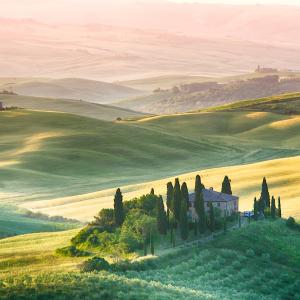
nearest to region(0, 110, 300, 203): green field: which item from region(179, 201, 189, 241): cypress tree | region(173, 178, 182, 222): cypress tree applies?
region(173, 178, 182, 222): cypress tree

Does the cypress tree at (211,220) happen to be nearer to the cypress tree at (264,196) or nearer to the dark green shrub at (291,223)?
the dark green shrub at (291,223)

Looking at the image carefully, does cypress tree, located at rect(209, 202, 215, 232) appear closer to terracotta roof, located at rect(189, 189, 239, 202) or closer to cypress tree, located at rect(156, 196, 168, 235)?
cypress tree, located at rect(156, 196, 168, 235)

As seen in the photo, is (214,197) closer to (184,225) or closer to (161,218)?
(184,225)

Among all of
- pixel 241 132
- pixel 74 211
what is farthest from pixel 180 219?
pixel 241 132

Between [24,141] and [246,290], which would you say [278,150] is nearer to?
[24,141]

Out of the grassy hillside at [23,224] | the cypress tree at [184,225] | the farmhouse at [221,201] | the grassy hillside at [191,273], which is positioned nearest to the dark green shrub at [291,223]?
the grassy hillside at [191,273]

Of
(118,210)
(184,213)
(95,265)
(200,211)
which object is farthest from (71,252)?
(200,211)

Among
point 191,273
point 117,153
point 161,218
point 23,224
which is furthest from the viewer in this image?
point 117,153

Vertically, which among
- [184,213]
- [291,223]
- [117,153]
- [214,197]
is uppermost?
[117,153]
